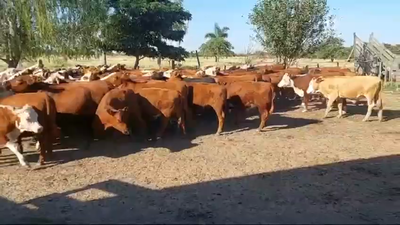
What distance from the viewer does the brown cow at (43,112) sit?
795 centimetres

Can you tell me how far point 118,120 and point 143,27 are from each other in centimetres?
2283

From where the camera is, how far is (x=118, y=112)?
894 centimetres

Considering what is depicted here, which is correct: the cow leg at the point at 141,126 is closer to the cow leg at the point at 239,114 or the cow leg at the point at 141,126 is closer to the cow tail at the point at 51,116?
the cow tail at the point at 51,116

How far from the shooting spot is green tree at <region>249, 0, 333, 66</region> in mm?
24031

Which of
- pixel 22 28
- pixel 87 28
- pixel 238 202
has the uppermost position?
pixel 87 28

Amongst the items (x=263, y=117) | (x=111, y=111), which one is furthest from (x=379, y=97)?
(x=111, y=111)

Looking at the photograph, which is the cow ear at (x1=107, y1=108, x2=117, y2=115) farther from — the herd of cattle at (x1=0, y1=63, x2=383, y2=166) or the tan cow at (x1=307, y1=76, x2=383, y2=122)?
the tan cow at (x1=307, y1=76, x2=383, y2=122)

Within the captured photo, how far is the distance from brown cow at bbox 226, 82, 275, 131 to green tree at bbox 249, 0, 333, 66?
44.5ft

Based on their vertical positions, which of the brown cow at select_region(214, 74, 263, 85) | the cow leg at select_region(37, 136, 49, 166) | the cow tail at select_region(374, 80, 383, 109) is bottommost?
the cow leg at select_region(37, 136, 49, 166)

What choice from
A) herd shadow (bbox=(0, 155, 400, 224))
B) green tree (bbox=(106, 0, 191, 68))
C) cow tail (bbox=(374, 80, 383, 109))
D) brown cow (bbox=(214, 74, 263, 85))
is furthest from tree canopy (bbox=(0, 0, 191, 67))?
herd shadow (bbox=(0, 155, 400, 224))

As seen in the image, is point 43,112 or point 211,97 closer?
point 43,112

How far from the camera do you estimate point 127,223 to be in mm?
5258

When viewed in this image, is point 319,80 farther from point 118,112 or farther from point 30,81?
point 30,81

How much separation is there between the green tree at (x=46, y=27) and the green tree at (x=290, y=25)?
9988 millimetres
